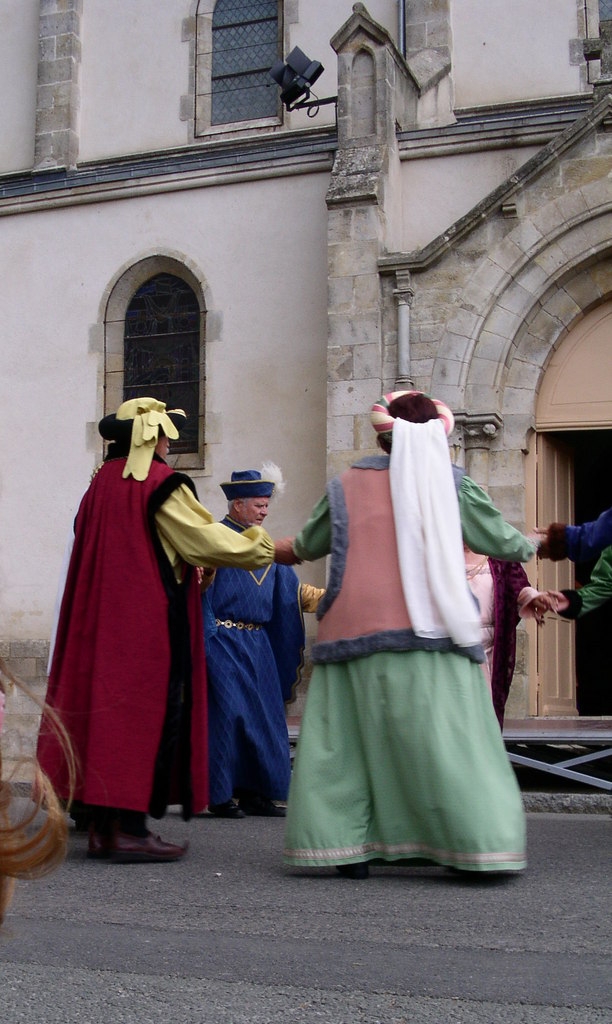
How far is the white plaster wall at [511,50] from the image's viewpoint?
1494 centimetres

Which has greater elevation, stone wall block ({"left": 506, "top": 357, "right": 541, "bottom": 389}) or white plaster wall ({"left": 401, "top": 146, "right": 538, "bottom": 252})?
white plaster wall ({"left": 401, "top": 146, "right": 538, "bottom": 252})

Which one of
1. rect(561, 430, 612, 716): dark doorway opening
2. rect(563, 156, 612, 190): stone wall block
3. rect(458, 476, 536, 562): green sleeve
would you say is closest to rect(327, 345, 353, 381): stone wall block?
rect(563, 156, 612, 190): stone wall block

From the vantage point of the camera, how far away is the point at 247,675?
24.8 ft

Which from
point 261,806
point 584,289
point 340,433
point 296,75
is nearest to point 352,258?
point 340,433

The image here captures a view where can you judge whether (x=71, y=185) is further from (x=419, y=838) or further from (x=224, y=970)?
(x=224, y=970)

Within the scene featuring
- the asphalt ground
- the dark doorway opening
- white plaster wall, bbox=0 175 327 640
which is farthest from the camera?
the dark doorway opening

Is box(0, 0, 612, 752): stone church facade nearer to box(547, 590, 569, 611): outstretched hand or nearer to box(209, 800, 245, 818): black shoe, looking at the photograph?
box(209, 800, 245, 818): black shoe

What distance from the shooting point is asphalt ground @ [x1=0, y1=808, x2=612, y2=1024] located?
10.9 ft

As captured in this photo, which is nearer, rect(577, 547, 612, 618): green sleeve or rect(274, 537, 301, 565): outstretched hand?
rect(274, 537, 301, 565): outstretched hand

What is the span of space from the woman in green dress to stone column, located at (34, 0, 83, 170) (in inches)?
481

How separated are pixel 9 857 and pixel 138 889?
Result: 2.98 metres

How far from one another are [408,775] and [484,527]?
1063mm

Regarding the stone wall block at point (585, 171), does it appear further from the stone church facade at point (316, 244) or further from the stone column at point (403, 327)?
the stone column at point (403, 327)

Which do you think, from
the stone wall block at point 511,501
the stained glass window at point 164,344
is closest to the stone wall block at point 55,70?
the stained glass window at point 164,344
